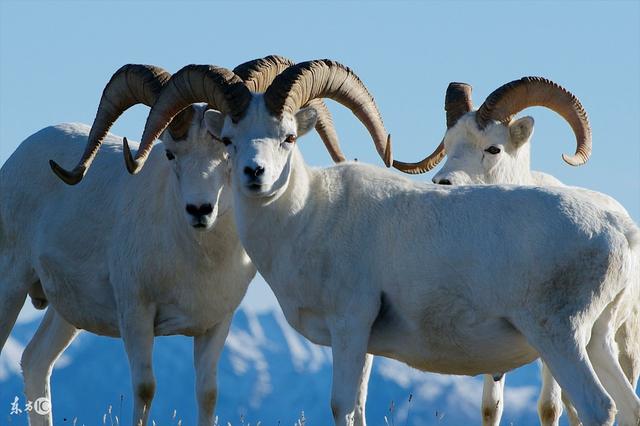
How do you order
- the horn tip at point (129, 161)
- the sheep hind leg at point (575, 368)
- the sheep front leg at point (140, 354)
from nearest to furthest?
the sheep hind leg at point (575, 368) → the horn tip at point (129, 161) → the sheep front leg at point (140, 354)

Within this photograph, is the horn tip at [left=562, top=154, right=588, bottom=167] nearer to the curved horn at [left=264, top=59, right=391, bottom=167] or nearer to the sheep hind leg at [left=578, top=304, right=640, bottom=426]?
the curved horn at [left=264, top=59, right=391, bottom=167]

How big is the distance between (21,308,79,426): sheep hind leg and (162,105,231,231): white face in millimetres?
3592

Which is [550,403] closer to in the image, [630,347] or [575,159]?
[630,347]

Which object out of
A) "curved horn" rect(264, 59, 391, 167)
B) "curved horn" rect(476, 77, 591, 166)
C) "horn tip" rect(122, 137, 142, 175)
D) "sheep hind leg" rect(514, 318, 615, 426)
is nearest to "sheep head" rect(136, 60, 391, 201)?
"curved horn" rect(264, 59, 391, 167)

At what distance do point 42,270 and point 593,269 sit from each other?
21.2 feet

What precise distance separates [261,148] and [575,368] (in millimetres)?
2967

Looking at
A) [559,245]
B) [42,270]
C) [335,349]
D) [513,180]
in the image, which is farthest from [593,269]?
[42,270]

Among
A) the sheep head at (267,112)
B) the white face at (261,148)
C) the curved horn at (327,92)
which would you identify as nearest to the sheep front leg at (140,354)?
the sheep head at (267,112)

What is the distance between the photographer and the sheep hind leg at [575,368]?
10141 millimetres

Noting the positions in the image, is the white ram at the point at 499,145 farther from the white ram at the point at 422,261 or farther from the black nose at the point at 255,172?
the black nose at the point at 255,172

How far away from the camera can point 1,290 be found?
15.0 meters

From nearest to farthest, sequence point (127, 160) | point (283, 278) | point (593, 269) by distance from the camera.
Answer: point (593, 269) < point (283, 278) < point (127, 160)

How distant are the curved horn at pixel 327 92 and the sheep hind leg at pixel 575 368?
2823 mm

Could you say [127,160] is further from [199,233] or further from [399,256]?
[399,256]
